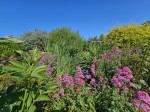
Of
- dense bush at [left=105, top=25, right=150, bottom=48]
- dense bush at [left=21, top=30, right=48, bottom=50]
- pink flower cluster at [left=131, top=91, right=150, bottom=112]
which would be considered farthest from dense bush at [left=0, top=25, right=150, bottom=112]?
dense bush at [left=21, top=30, right=48, bottom=50]

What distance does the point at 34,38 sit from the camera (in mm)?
19906

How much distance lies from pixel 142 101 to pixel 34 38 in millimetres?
16616

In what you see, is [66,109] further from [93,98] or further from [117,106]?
[117,106]

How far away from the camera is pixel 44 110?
451 cm

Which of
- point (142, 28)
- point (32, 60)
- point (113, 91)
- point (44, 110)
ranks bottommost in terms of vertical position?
point (44, 110)

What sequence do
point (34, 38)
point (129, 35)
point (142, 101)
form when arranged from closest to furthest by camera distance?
point (142, 101), point (129, 35), point (34, 38)

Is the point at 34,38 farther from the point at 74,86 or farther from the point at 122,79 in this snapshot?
the point at 122,79

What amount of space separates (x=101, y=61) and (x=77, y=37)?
13.3 m

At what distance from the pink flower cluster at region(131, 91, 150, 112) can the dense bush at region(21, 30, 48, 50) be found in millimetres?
15821

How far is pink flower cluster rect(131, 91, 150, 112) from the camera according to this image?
12.0 ft

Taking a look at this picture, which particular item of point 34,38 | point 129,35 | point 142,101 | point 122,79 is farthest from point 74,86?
point 34,38

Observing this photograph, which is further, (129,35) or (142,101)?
(129,35)

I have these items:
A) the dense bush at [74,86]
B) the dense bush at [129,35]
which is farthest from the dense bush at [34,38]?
the dense bush at [74,86]

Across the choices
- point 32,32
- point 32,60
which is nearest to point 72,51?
point 32,60
